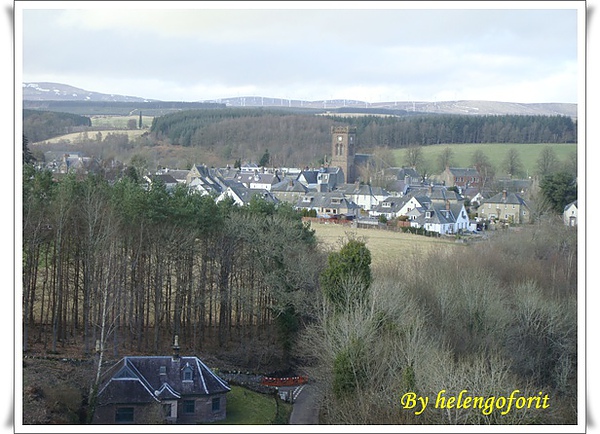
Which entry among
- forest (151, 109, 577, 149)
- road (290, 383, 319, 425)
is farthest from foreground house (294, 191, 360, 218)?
forest (151, 109, 577, 149)

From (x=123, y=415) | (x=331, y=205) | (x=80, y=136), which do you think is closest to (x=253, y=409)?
(x=123, y=415)

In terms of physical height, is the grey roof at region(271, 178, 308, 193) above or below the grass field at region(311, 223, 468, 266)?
above

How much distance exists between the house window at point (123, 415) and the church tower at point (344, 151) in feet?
196

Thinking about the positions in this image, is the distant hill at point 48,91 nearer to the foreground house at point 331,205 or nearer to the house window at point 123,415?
the house window at point 123,415

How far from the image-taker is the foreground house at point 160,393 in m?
13.6

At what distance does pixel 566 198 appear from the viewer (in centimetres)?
3781

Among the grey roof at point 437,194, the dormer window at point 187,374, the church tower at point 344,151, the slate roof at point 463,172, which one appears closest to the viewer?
the dormer window at point 187,374

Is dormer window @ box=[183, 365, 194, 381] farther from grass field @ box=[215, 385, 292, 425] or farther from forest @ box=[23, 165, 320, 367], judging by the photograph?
forest @ box=[23, 165, 320, 367]

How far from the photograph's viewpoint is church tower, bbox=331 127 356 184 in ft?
240

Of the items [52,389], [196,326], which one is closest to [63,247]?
[196,326]

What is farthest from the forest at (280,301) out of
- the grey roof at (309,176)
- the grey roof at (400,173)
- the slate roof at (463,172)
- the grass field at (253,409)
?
the slate roof at (463,172)

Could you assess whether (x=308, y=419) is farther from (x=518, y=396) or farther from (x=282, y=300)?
(x=282, y=300)

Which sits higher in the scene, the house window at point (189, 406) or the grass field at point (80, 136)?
the grass field at point (80, 136)

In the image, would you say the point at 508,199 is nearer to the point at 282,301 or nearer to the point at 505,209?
the point at 505,209
